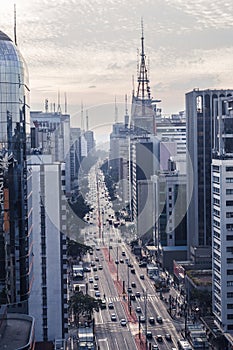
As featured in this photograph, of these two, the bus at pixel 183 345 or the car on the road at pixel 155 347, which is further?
the car on the road at pixel 155 347

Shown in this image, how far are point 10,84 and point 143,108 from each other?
32.0 feet

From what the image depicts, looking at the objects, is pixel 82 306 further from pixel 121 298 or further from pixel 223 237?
pixel 223 237

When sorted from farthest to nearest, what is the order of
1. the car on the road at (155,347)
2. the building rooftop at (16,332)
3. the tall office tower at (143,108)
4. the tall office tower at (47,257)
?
the tall office tower at (143,108) < the car on the road at (155,347) < the tall office tower at (47,257) < the building rooftop at (16,332)

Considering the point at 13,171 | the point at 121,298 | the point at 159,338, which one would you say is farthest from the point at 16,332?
the point at 121,298

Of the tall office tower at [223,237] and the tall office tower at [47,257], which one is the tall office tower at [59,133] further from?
the tall office tower at [47,257]

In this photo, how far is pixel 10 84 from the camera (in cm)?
373

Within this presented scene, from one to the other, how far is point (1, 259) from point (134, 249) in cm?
598

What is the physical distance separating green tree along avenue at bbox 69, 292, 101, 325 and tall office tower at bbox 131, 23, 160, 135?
633 cm

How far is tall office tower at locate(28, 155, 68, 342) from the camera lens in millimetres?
5051

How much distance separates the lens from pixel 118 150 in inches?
517

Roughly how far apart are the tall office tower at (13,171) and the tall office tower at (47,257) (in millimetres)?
1088

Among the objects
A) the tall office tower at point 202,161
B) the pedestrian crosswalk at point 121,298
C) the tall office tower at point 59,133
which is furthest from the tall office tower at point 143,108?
the pedestrian crosswalk at point 121,298

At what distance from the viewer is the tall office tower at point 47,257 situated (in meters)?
5.05

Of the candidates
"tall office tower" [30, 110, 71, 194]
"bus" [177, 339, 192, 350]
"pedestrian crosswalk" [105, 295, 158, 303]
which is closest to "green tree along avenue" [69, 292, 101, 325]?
"pedestrian crosswalk" [105, 295, 158, 303]
